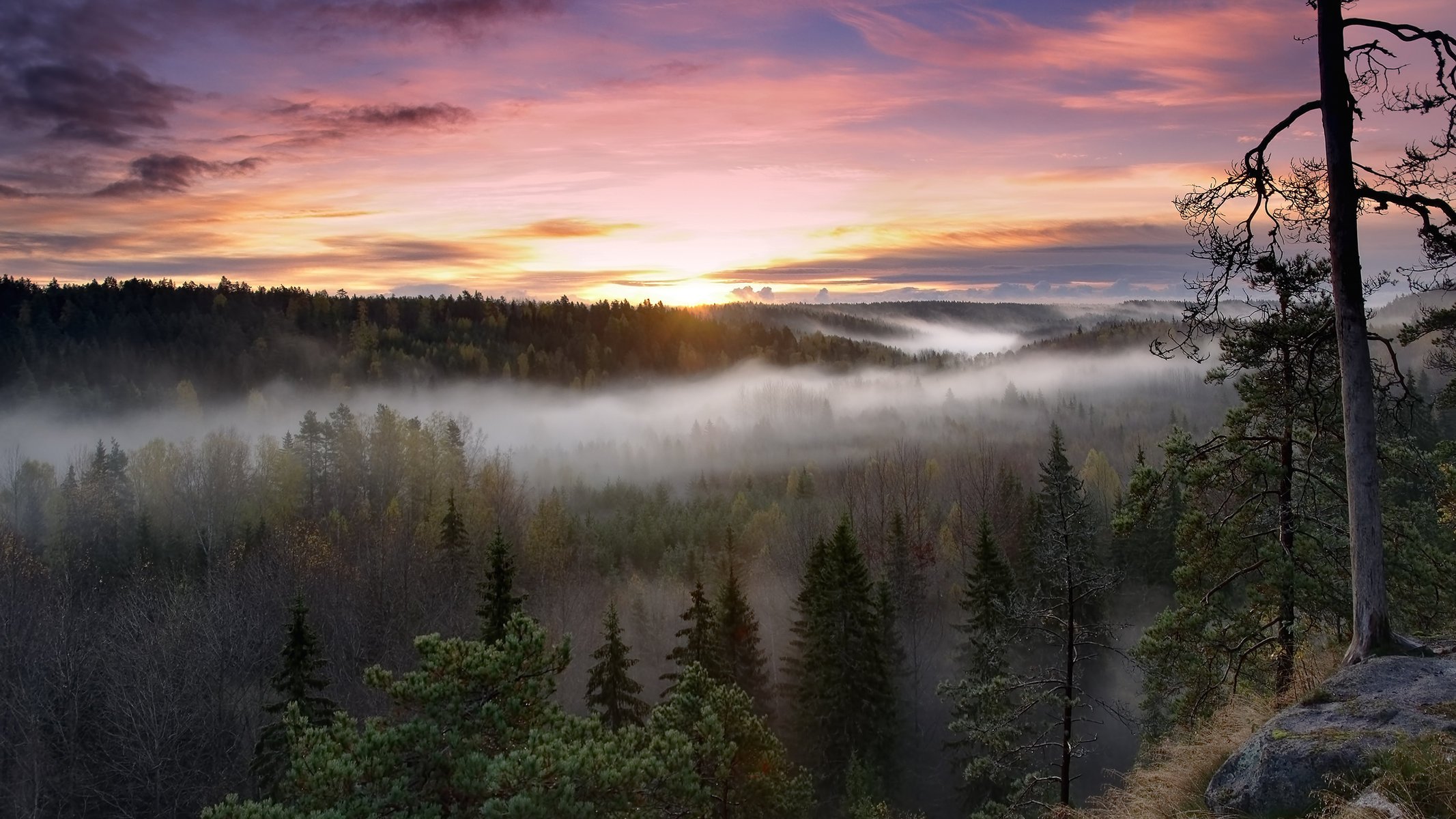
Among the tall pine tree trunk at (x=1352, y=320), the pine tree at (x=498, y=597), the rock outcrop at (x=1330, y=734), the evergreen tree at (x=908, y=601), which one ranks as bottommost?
the evergreen tree at (x=908, y=601)

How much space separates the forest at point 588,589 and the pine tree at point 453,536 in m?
0.50

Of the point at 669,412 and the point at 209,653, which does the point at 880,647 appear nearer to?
the point at 209,653

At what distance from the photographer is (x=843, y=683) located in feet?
124

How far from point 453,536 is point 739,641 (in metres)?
20.8

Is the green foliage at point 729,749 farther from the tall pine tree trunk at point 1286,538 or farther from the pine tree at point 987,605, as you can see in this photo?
the pine tree at point 987,605

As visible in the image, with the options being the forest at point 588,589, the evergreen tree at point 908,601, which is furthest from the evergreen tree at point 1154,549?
the evergreen tree at point 908,601

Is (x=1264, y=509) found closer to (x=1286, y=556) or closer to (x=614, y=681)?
(x=1286, y=556)

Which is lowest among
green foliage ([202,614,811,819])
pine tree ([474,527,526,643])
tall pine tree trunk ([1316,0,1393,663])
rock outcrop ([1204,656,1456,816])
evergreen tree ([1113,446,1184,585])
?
evergreen tree ([1113,446,1184,585])

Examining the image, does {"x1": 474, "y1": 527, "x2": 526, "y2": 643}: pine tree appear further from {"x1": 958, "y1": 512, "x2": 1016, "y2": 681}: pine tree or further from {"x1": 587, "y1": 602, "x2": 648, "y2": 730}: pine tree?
{"x1": 958, "y1": 512, "x2": 1016, "y2": 681}: pine tree

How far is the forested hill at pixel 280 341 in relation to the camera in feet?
396

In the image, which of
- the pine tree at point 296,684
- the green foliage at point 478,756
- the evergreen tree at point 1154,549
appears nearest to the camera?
the green foliage at point 478,756

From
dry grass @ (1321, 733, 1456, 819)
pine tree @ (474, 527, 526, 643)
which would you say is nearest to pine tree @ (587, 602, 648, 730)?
pine tree @ (474, 527, 526, 643)

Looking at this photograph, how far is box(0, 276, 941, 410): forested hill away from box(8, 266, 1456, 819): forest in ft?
2.78

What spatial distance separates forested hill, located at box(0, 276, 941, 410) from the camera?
396 feet
